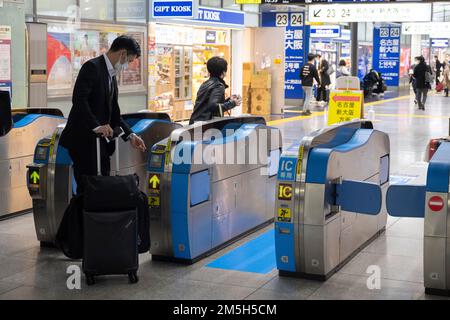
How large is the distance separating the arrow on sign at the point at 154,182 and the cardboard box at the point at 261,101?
13.4 metres

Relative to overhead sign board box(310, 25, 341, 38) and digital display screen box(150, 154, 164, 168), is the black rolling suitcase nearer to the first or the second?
digital display screen box(150, 154, 164, 168)

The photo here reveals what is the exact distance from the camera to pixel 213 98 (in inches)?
282

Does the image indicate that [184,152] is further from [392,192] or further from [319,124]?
[319,124]

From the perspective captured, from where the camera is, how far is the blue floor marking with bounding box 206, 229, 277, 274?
19.4 ft

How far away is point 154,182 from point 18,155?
244 cm

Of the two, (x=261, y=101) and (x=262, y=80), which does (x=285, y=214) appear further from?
(x=261, y=101)

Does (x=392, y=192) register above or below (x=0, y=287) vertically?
above

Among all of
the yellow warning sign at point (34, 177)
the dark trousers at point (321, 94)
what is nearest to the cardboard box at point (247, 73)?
the dark trousers at point (321, 94)

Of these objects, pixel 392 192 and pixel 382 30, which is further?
pixel 382 30

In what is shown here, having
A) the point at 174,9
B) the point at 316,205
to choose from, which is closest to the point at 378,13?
the point at 174,9

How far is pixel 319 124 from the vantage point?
17.5 meters

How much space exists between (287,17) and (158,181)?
46.3ft

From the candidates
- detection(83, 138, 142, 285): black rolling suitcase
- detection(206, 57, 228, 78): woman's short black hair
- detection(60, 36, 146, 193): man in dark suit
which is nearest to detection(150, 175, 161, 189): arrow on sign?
detection(60, 36, 146, 193): man in dark suit
